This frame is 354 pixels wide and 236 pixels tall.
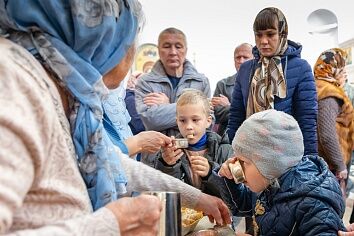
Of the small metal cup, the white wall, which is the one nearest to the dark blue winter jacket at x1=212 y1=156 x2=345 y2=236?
the small metal cup

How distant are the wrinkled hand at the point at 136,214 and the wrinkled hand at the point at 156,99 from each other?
5.26ft

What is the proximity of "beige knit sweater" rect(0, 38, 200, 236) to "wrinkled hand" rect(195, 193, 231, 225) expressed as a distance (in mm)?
549

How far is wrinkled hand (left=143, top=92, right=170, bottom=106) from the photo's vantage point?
2.37m

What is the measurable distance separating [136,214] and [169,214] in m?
0.21

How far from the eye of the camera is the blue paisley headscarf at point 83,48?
76 centimetres

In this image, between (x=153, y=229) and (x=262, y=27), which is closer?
(x=153, y=229)

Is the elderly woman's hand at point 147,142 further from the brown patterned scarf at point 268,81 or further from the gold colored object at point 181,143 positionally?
the brown patterned scarf at point 268,81

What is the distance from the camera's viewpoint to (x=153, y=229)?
30.7 inches

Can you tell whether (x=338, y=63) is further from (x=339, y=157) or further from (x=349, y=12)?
(x=349, y=12)

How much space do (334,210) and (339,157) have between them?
1269mm

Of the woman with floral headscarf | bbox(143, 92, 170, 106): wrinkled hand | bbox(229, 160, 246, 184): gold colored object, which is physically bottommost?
the woman with floral headscarf

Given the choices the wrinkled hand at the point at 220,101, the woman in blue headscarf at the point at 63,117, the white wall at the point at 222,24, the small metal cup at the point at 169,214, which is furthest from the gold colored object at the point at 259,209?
the white wall at the point at 222,24

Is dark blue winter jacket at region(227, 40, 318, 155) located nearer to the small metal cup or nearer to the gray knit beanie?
the gray knit beanie

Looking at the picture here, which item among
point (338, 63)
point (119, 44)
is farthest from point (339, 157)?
point (119, 44)
